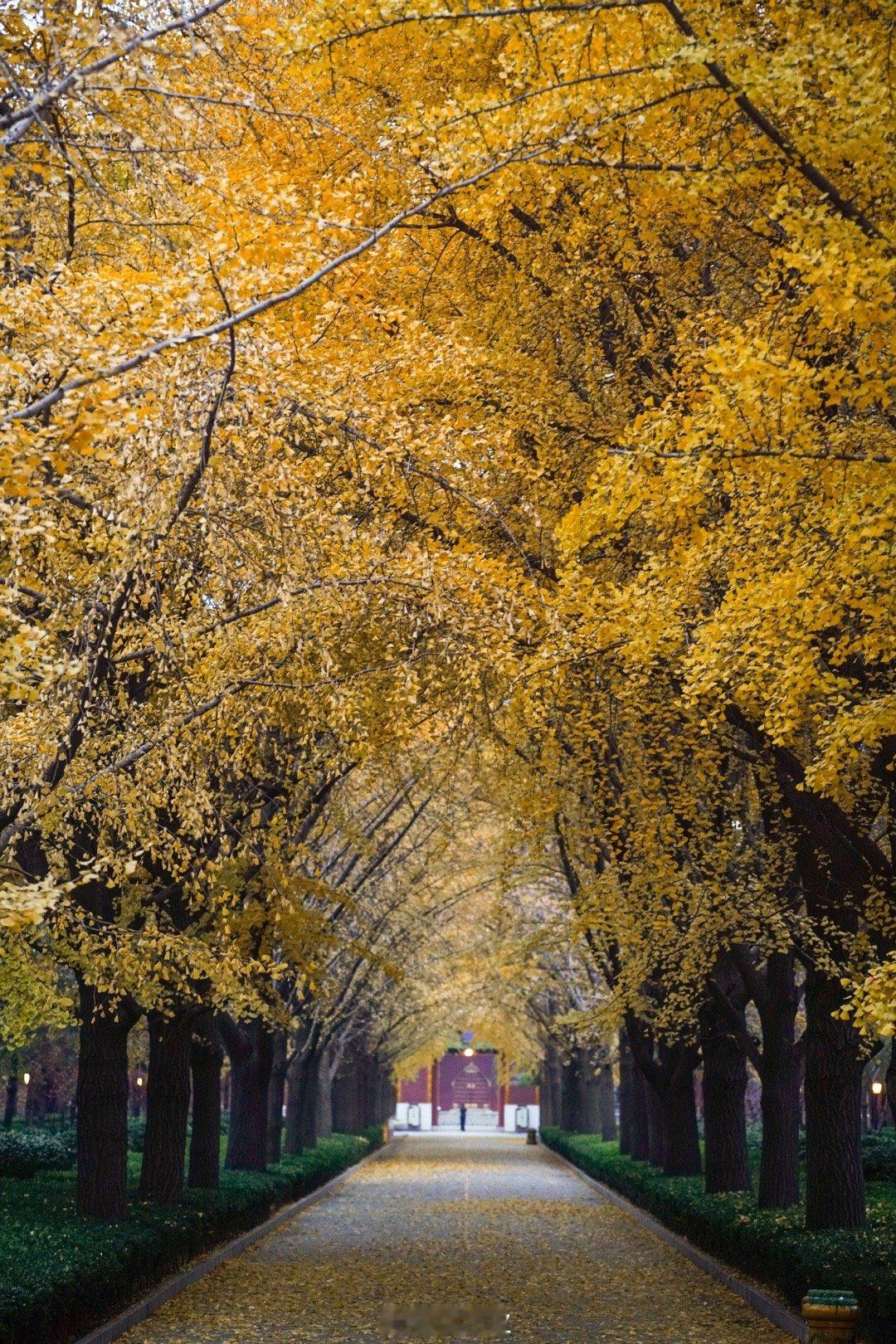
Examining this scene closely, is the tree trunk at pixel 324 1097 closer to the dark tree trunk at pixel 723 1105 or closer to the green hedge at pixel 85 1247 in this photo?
the green hedge at pixel 85 1247

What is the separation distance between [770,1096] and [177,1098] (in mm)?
7187

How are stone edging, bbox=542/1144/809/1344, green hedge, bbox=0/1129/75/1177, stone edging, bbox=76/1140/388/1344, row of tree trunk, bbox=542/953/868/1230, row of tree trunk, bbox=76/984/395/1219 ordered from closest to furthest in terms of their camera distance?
stone edging, bbox=76/1140/388/1344, stone edging, bbox=542/1144/809/1344, row of tree trunk, bbox=542/953/868/1230, row of tree trunk, bbox=76/984/395/1219, green hedge, bbox=0/1129/75/1177

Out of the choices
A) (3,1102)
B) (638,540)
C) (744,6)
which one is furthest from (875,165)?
(3,1102)

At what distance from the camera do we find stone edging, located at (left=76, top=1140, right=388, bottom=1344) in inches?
479

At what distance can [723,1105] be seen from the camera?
838 inches

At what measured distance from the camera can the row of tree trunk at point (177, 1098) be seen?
50.6 feet

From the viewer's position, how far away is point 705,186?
870 centimetres

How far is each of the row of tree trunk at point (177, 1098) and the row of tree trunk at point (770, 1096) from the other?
6.33 m

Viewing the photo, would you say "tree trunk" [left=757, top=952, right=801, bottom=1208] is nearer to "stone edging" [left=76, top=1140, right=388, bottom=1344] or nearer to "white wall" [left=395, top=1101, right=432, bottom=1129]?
"stone edging" [left=76, top=1140, right=388, bottom=1344]

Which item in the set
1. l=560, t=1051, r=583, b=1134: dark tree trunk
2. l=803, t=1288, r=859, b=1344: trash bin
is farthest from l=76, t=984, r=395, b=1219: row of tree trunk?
l=560, t=1051, r=583, b=1134: dark tree trunk

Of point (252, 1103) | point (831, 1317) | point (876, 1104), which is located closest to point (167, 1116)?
point (252, 1103)

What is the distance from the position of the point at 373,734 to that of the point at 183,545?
4537mm

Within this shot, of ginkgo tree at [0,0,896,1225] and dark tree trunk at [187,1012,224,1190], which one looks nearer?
ginkgo tree at [0,0,896,1225]

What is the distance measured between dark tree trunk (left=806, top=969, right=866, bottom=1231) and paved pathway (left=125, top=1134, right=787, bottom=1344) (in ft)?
4.20
